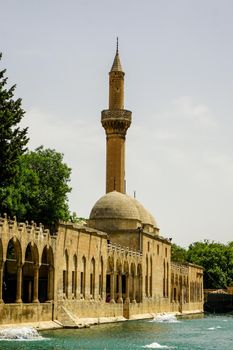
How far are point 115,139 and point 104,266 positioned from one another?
2310 centimetres

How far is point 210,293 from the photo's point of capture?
293 ft

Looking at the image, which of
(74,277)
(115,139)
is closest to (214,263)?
(115,139)

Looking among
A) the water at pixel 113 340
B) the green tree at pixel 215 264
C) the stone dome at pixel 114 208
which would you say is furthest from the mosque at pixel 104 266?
the green tree at pixel 215 264

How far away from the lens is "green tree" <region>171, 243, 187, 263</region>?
99.7m

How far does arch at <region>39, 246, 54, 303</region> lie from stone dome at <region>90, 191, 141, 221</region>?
1824 cm

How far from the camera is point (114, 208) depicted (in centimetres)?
6188

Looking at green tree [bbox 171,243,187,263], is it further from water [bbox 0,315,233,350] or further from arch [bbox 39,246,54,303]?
water [bbox 0,315,233,350]

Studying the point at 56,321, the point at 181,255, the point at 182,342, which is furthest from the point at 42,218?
the point at 181,255

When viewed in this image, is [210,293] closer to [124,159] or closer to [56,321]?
[124,159]

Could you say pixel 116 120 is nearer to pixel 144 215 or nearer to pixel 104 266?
pixel 144 215

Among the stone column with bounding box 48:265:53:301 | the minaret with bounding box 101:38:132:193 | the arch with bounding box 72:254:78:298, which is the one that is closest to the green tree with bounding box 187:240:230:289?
the minaret with bounding box 101:38:132:193

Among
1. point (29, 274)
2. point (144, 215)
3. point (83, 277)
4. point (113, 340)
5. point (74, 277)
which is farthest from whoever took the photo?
point (144, 215)

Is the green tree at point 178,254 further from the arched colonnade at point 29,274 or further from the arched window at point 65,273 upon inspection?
the arched window at point 65,273

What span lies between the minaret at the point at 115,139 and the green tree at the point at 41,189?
1291 cm
